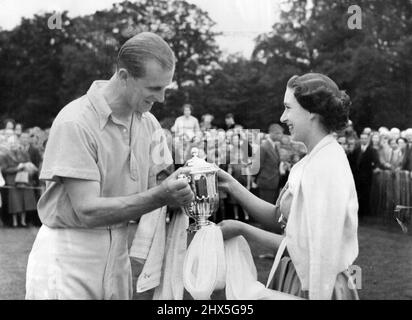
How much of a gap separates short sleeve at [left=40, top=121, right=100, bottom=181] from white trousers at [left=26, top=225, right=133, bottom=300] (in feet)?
0.78

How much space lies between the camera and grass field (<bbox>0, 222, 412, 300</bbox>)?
Answer: 14.6ft

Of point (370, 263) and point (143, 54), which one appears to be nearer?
point (143, 54)

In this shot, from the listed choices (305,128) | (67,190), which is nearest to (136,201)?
(67,190)

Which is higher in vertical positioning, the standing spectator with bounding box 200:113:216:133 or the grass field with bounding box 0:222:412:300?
the standing spectator with bounding box 200:113:216:133

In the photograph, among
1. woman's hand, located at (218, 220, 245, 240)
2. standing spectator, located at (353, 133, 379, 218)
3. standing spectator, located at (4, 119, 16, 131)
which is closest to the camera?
woman's hand, located at (218, 220, 245, 240)

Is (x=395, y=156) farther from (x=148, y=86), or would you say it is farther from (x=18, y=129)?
(x=148, y=86)

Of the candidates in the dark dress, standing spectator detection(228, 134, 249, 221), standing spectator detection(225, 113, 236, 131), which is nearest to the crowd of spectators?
standing spectator detection(228, 134, 249, 221)

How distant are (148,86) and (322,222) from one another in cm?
76

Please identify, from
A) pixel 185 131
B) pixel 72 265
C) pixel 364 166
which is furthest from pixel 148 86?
pixel 364 166

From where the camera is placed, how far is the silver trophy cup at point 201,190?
6.76 feet

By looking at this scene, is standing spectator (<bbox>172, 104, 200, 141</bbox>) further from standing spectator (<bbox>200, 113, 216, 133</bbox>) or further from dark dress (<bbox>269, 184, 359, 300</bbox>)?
dark dress (<bbox>269, 184, 359, 300</bbox>)

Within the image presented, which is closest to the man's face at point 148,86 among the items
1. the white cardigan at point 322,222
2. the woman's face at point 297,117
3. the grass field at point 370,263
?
the woman's face at point 297,117

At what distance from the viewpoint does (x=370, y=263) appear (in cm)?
577

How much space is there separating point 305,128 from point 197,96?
4.06 meters
